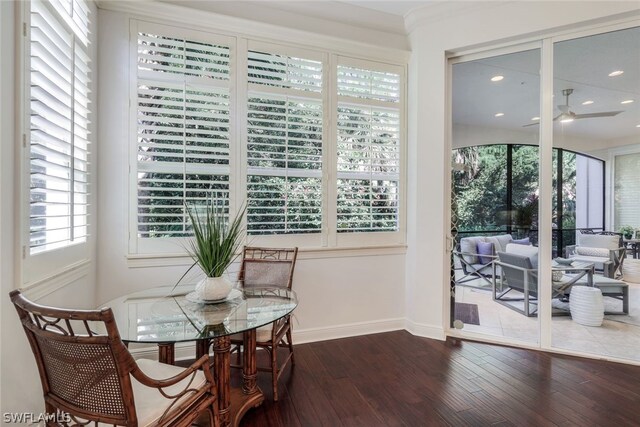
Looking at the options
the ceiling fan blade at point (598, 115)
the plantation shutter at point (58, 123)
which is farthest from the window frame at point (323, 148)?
the ceiling fan blade at point (598, 115)

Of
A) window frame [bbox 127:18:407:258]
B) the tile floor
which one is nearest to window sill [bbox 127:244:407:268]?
window frame [bbox 127:18:407:258]

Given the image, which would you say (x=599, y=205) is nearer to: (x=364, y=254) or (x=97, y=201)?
(x=364, y=254)

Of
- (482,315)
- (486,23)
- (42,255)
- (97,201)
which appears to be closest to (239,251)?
(97,201)

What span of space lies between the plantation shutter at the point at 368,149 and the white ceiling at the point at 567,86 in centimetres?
68

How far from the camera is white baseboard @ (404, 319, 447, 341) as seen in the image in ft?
9.86

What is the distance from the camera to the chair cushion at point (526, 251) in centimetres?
287

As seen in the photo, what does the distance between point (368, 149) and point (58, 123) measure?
2.44m

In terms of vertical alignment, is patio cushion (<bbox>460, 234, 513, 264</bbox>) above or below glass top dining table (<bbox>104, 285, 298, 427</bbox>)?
above

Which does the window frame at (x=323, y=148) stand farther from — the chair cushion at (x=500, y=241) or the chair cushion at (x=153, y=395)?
the chair cushion at (x=153, y=395)

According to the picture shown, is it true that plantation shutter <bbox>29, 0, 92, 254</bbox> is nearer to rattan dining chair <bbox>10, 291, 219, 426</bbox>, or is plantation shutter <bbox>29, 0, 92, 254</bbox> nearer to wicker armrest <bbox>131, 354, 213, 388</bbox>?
rattan dining chair <bbox>10, 291, 219, 426</bbox>

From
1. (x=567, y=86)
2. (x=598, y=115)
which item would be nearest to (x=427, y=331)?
(x=598, y=115)

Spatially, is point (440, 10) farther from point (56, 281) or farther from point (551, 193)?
point (56, 281)

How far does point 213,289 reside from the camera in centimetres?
187
